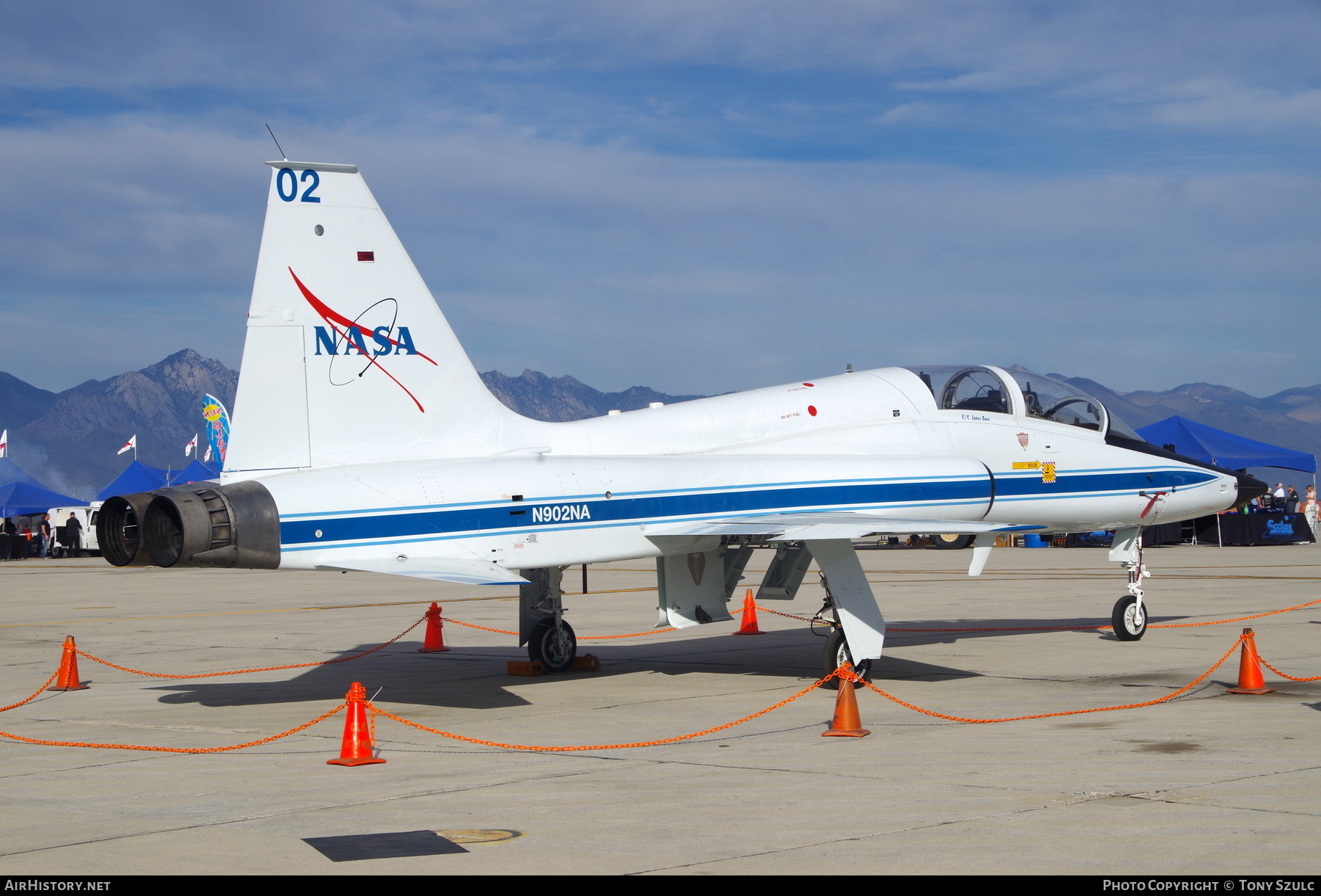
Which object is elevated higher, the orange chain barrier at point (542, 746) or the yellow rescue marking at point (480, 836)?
the orange chain barrier at point (542, 746)

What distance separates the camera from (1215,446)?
140 feet

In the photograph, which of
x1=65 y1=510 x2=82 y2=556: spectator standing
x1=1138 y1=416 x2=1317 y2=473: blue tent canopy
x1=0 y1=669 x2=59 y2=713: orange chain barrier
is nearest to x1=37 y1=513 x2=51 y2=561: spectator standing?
x1=65 y1=510 x2=82 y2=556: spectator standing

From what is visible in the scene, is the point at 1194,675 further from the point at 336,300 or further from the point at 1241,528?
the point at 1241,528

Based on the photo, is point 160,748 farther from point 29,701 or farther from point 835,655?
point 835,655

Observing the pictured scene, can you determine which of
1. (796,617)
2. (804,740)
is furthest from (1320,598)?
(804,740)

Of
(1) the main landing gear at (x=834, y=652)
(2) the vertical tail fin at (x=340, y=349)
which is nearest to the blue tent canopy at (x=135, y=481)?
(2) the vertical tail fin at (x=340, y=349)

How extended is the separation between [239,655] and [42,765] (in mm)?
7585

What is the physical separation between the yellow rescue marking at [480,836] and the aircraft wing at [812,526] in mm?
5378

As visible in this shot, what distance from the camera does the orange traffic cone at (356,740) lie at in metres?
8.75

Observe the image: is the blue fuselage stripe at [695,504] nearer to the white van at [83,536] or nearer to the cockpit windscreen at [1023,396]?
the cockpit windscreen at [1023,396]

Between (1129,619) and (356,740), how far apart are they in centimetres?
1054

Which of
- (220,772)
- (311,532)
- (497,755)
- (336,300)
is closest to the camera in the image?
(220,772)

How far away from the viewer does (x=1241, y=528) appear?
4134cm

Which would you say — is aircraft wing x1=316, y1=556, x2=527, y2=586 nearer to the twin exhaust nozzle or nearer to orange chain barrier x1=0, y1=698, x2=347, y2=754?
the twin exhaust nozzle
